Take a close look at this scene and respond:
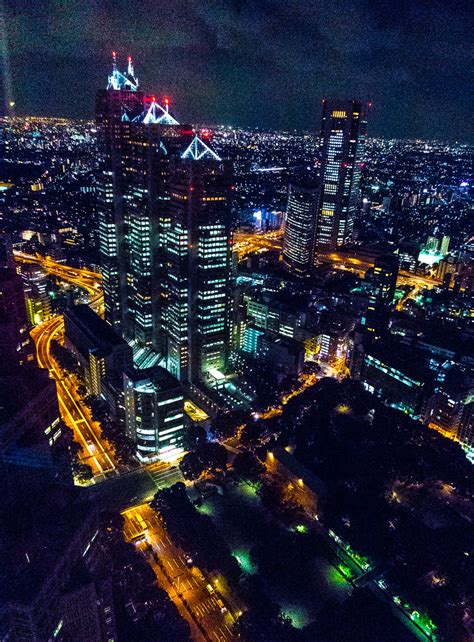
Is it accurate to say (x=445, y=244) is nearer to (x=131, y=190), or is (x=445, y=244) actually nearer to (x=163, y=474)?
(x=131, y=190)

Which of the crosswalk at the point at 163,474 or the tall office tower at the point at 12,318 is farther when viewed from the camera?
the tall office tower at the point at 12,318

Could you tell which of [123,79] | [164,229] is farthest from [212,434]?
[123,79]

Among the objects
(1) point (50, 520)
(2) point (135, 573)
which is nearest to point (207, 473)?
(2) point (135, 573)

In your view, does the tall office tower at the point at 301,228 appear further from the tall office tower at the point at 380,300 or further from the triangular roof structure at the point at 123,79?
the triangular roof structure at the point at 123,79

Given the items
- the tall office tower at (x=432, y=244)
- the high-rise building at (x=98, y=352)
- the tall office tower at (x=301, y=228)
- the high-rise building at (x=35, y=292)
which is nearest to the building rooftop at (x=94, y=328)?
the high-rise building at (x=98, y=352)

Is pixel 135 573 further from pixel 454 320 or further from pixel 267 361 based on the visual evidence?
pixel 454 320

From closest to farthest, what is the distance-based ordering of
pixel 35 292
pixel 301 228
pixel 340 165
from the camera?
pixel 35 292
pixel 301 228
pixel 340 165

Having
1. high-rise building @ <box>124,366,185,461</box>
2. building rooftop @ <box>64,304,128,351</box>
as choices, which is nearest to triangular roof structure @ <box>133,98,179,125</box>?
building rooftop @ <box>64,304,128,351</box>
